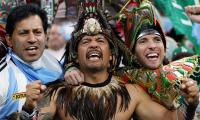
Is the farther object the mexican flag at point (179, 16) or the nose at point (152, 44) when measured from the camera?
the mexican flag at point (179, 16)

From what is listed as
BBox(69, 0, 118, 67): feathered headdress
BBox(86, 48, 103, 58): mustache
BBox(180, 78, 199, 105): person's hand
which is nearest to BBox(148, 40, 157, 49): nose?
BBox(69, 0, 118, 67): feathered headdress

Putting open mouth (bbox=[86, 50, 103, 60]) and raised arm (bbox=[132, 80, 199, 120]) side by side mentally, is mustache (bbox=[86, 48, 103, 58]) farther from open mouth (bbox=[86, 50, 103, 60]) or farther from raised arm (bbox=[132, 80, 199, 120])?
raised arm (bbox=[132, 80, 199, 120])

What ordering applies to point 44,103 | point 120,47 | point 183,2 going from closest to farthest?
point 44,103 < point 120,47 < point 183,2

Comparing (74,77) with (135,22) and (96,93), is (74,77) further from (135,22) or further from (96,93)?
(135,22)

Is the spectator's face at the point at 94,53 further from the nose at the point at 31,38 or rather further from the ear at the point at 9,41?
the ear at the point at 9,41

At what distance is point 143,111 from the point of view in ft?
14.0

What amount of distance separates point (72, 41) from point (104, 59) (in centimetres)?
28

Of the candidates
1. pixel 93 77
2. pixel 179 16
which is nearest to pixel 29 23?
pixel 93 77

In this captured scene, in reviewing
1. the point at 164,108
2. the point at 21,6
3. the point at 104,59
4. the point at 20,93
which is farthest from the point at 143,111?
the point at 21,6

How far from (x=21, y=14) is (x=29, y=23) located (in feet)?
0.30

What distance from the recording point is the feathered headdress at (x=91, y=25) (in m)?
4.29

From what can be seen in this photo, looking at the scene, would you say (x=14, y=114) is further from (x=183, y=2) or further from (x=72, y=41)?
(x=183, y=2)

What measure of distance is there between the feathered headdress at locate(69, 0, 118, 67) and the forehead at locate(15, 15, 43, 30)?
1.12 feet

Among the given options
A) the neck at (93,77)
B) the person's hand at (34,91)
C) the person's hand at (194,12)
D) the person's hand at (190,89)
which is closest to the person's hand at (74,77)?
the neck at (93,77)
